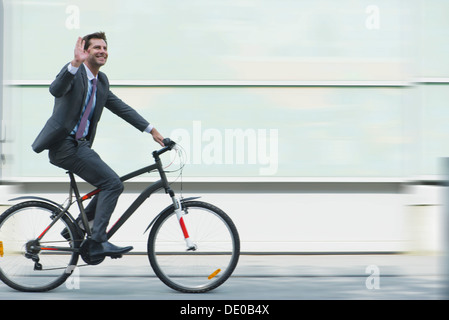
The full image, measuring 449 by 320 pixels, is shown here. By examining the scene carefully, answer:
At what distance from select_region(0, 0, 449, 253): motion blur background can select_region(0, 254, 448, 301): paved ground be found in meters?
0.54

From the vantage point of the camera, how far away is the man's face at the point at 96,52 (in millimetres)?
5938

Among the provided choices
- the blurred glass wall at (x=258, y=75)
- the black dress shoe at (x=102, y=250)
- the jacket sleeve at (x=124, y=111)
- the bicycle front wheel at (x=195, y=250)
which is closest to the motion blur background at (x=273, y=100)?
the blurred glass wall at (x=258, y=75)

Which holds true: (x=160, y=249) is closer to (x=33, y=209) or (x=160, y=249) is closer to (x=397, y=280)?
(x=33, y=209)

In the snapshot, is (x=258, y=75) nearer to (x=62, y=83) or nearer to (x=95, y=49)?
(x=95, y=49)

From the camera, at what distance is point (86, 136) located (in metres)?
6.05

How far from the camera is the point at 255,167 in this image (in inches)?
341

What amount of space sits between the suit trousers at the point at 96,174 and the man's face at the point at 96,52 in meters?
0.61

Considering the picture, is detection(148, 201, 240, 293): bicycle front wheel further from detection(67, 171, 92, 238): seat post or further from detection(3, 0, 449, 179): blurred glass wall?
detection(3, 0, 449, 179): blurred glass wall

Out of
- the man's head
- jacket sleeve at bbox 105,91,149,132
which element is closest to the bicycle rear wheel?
jacket sleeve at bbox 105,91,149,132

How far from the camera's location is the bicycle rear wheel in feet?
19.9

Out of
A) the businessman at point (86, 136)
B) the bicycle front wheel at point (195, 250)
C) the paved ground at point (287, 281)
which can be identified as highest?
the businessman at point (86, 136)

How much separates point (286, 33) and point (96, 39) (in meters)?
3.12

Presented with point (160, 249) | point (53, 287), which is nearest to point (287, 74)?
point (160, 249)

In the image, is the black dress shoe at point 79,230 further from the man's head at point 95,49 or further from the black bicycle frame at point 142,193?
the man's head at point 95,49
